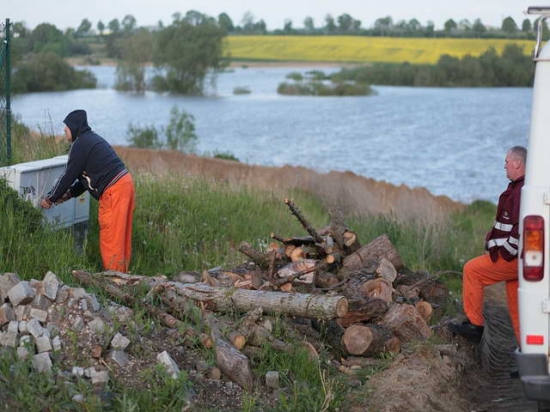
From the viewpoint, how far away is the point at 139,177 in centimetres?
1530

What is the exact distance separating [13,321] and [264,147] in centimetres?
4436

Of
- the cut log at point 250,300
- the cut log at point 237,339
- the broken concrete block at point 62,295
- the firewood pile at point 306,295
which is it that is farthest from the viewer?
the cut log at point 250,300

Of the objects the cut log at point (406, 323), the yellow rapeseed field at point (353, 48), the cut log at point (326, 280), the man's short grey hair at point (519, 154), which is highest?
the man's short grey hair at point (519, 154)

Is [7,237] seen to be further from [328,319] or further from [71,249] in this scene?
[328,319]

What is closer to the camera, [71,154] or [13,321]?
[13,321]

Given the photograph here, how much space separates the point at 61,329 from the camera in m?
6.98

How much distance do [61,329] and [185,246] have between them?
17.2 feet

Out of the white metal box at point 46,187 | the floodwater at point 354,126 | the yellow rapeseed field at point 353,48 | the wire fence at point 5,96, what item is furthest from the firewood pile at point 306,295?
the yellow rapeseed field at point 353,48

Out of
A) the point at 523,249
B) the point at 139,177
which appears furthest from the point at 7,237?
the point at 139,177

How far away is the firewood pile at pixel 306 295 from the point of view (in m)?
7.83

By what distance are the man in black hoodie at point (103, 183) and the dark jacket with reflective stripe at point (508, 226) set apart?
12.6ft

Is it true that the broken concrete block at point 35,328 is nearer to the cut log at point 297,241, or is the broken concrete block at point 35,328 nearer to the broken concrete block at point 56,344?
the broken concrete block at point 56,344

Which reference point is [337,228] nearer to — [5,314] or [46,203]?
[46,203]

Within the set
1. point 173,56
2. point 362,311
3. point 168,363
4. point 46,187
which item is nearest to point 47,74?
point 173,56
